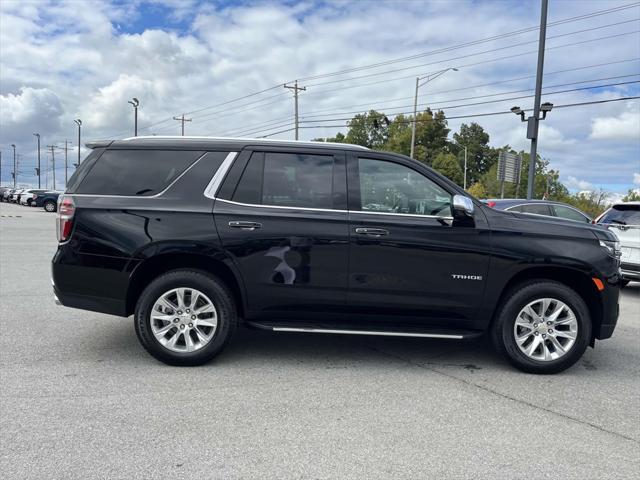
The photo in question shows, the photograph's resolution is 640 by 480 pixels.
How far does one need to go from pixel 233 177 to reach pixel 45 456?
255 centimetres

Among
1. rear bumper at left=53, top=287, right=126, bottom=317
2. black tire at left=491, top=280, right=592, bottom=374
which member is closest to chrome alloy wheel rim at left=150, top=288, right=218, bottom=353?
rear bumper at left=53, top=287, right=126, bottom=317

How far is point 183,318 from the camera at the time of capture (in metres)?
4.38

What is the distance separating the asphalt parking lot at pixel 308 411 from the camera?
2910mm

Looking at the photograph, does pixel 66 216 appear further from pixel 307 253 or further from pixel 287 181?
pixel 307 253

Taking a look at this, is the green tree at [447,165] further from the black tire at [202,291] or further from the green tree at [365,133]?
the black tire at [202,291]

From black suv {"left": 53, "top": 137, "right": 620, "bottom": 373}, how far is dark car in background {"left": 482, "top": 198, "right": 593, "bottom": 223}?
5865 mm

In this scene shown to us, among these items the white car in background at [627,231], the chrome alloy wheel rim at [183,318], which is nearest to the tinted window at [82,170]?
the chrome alloy wheel rim at [183,318]

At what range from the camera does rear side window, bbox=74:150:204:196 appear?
4.48 meters

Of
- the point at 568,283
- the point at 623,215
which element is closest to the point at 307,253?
the point at 568,283

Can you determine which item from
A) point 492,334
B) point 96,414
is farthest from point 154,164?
point 492,334

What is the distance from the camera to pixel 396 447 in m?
3.12

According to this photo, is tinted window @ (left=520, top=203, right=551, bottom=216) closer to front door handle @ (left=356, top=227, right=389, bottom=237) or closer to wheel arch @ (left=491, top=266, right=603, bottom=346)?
wheel arch @ (left=491, top=266, right=603, bottom=346)

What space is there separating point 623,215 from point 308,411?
25.9 feet

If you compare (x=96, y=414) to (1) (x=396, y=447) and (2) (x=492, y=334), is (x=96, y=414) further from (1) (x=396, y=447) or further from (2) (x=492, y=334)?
(2) (x=492, y=334)
